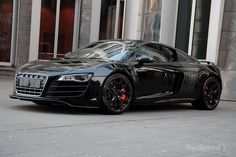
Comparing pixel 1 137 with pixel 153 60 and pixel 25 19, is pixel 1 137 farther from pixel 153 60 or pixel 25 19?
pixel 25 19

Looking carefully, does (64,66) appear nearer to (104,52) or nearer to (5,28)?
(104,52)

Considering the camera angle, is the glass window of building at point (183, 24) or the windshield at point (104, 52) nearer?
the windshield at point (104, 52)

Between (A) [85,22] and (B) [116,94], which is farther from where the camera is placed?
(A) [85,22]

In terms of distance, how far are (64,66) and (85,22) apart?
1012 cm

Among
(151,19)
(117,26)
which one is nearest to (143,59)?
(151,19)

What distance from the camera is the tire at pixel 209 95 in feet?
34.4

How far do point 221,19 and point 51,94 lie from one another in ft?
22.8

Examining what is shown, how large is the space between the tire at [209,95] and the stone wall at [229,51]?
9.05ft

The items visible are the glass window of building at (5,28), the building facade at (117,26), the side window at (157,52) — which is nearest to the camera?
the side window at (157,52)

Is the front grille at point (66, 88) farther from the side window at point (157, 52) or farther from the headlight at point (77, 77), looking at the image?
the side window at point (157, 52)

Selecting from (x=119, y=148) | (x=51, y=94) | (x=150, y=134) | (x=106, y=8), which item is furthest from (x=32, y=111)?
(x=106, y=8)

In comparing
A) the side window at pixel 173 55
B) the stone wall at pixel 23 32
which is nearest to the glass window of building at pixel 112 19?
the stone wall at pixel 23 32

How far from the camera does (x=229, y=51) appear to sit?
13.5 m

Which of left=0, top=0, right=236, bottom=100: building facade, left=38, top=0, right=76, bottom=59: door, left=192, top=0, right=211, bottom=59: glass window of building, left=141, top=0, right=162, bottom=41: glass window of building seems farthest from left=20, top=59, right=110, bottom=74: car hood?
left=38, top=0, right=76, bottom=59: door
